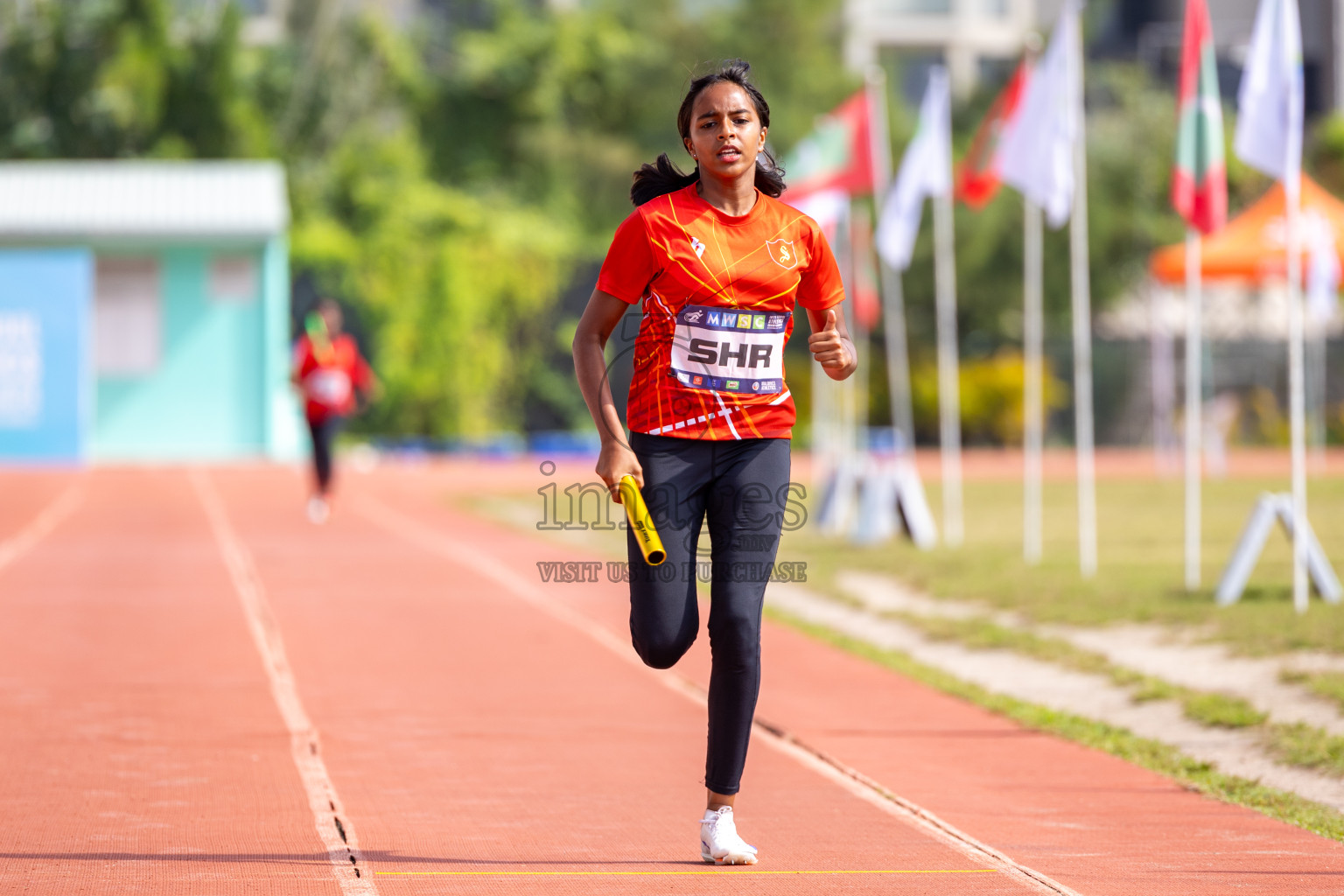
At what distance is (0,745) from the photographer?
7.02 meters

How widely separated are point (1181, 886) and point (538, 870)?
179 cm

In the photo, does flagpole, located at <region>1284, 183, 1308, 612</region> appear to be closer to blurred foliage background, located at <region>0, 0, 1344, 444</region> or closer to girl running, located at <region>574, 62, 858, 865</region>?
girl running, located at <region>574, 62, 858, 865</region>

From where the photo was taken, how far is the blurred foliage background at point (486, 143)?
31.4m

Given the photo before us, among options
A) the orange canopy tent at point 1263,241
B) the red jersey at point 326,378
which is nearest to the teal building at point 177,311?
the red jersey at point 326,378

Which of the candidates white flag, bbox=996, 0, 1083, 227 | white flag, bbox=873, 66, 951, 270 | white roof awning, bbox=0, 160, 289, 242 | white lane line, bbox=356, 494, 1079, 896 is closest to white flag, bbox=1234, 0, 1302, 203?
white flag, bbox=996, 0, 1083, 227

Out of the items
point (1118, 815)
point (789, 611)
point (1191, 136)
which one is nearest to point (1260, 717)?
point (1118, 815)

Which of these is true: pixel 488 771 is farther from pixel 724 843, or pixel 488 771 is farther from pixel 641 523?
pixel 641 523

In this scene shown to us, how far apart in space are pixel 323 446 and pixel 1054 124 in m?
8.14

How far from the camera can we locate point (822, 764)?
6.94 meters

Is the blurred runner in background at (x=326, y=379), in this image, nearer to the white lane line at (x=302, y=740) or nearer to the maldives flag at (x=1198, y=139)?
the white lane line at (x=302, y=740)

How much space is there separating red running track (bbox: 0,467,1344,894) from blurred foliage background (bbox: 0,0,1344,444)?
19.3 metres

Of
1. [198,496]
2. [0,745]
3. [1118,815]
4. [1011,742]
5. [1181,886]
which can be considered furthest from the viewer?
[198,496]

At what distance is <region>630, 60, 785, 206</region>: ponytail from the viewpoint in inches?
203

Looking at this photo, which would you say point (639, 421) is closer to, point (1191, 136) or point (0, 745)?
point (0, 745)
